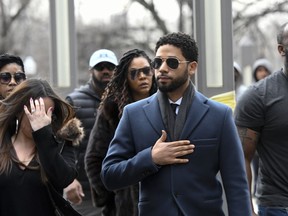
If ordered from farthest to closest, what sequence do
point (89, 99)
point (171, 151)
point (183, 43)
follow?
point (89, 99) → point (183, 43) → point (171, 151)

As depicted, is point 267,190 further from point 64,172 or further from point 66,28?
point 66,28

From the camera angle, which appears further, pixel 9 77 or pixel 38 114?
pixel 9 77

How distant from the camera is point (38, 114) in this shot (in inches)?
188

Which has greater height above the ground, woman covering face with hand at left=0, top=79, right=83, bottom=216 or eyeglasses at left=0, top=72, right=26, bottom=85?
eyeglasses at left=0, top=72, right=26, bottom=85

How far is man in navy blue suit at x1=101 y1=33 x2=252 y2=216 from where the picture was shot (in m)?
4.55

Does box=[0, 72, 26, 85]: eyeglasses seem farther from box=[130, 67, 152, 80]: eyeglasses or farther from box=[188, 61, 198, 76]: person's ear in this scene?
box=[188, 61, 198, 76]: person's ear

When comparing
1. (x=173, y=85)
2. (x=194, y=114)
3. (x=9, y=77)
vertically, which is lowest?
(x=194, y=114)

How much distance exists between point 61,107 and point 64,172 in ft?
1.54

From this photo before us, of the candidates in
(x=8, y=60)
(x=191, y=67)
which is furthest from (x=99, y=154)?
(x=191, y=67)

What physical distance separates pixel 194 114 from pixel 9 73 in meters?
2.36

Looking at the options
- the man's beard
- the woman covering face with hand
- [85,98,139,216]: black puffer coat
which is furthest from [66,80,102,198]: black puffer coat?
the man's beard

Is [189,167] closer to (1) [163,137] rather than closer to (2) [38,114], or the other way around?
(1) [163,137]

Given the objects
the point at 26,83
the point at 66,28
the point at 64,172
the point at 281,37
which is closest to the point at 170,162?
the point at 64,172

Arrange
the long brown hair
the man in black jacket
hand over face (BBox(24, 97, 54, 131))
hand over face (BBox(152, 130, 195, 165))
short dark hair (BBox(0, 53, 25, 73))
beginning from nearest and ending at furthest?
hand over face (BBox(152, 130, 195, 165)) → hand over face (BBox(24, 97, 54, 131)) → the long brown hair → short dark hair (BBox(0, 53, 25, 73)) → the man in black jacket
